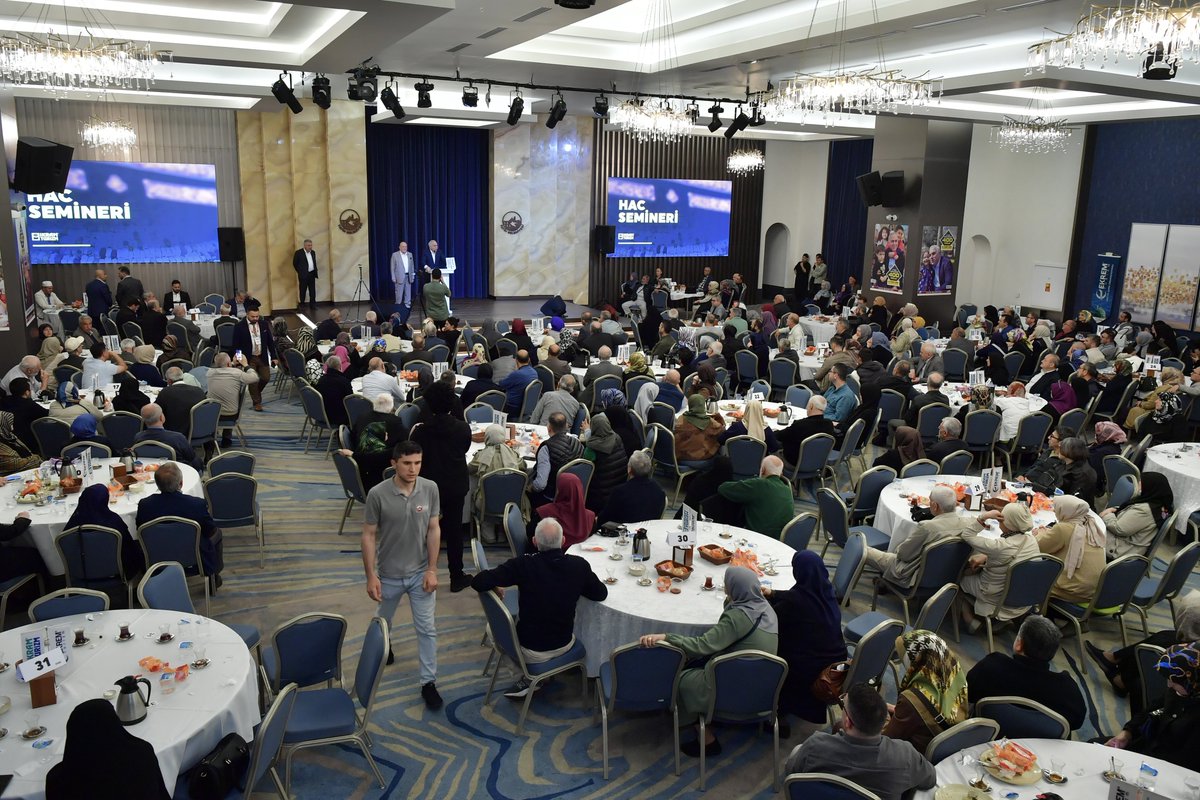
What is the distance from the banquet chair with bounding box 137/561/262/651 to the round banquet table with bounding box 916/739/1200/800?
3.99 m

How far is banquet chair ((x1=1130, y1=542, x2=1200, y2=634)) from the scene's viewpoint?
642 cm

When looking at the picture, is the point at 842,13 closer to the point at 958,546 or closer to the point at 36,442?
the point at 958,546

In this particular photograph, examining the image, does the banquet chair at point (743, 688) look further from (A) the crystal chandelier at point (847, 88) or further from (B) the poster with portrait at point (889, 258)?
(B) the poster with portrait at point (889, 258)

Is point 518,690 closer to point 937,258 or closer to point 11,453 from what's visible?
point 11,453

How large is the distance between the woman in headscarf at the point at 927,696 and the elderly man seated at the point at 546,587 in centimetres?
179

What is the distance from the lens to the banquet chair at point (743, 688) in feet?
15.8

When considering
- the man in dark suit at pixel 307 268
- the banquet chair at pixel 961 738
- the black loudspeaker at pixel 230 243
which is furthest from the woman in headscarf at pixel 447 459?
the black loudspeaker at pixel 230 243

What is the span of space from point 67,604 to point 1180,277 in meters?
20.2

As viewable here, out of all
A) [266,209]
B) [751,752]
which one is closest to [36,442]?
[751,752]

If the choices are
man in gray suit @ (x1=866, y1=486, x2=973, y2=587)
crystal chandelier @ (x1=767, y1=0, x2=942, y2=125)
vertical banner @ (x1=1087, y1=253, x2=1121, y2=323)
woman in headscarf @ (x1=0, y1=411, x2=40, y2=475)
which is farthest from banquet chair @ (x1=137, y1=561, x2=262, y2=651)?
vertical banner @ (x1=1087, y1=253, x2=1121, y2=323)

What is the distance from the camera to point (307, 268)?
20.4 m

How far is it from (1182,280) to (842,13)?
40.4 feet

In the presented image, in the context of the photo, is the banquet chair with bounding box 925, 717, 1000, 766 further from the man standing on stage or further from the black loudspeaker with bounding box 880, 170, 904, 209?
the man standing on stage

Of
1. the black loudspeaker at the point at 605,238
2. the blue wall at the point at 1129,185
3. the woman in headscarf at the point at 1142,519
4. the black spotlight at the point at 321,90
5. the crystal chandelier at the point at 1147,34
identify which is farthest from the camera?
the black loudspeaker at the point at 605,238
